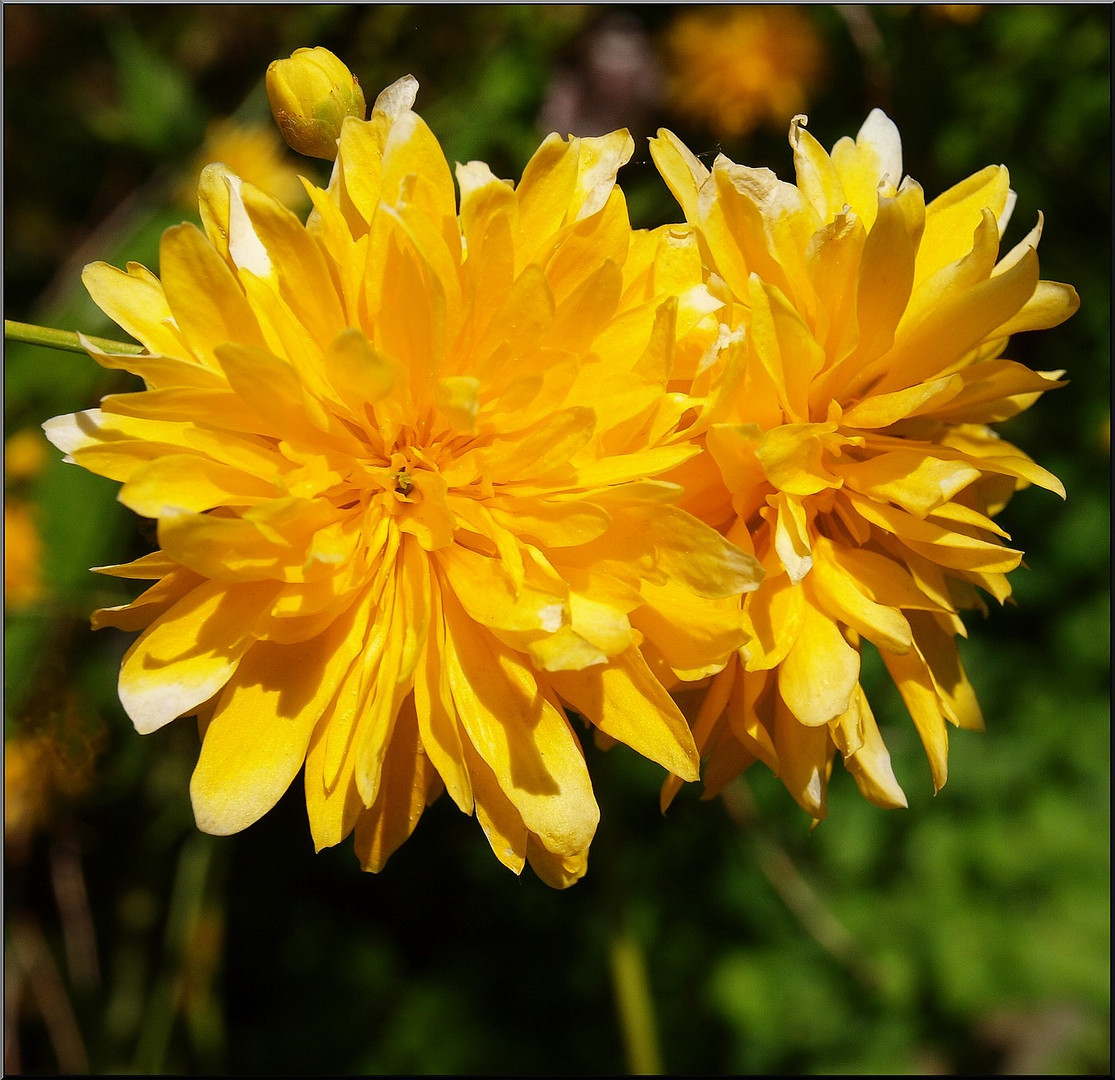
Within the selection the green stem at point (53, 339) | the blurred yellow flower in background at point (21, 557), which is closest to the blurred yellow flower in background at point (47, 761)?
the blurred yellow flower in background at point (21, 557)

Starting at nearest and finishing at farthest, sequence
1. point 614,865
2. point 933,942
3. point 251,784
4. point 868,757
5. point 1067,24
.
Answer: point 251,784 → point 868,757 → point 614,865 → point 1067,24 → point 933,942

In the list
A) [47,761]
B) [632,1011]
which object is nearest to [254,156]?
[47,761]

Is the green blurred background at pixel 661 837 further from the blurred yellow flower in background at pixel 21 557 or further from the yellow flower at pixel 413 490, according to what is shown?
the yellow flower at pixel 413 490

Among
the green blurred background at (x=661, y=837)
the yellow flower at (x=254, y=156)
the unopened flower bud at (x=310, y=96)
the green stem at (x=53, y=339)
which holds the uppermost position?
the unopened flower bud at (x=310, y=96)

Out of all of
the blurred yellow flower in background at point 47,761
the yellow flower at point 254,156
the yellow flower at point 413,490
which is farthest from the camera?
the yellow flower at point 254,156

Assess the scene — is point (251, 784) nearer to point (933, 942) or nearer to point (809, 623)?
point (809, 623)

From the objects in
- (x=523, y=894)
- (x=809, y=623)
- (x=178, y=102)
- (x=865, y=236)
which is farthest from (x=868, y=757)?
(x=178, y=102)
